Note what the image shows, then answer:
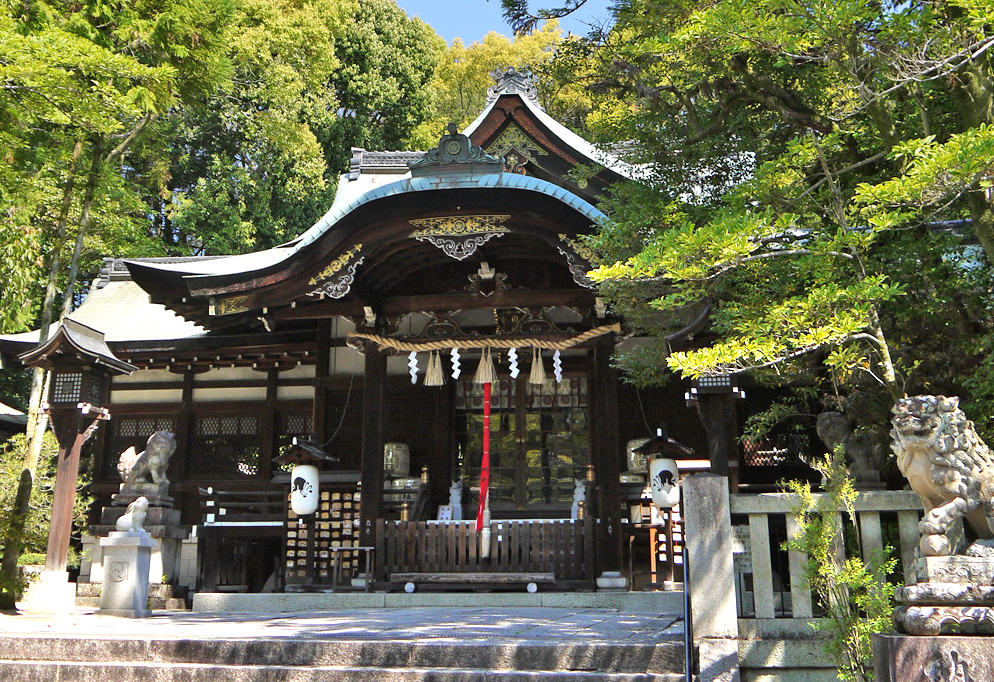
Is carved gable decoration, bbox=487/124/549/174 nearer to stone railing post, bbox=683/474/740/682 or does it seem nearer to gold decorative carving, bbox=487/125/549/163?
gold decorative carving, bbox=487/125/549/163

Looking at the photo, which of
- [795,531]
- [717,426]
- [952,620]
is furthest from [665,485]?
[952,620]

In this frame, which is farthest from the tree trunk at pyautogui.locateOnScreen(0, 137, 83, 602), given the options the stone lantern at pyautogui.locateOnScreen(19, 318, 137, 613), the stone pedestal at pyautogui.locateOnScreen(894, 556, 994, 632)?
the stone pedestal at pyautogui.locateOnScreen(894, 556, 994, 632)

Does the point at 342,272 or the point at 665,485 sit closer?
the point at 665,485

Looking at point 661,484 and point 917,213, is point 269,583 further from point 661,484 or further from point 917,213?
point 917,213

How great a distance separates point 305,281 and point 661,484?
15.5 feet

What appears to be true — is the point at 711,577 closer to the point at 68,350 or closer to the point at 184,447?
the point at 68,350

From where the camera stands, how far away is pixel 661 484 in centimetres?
961

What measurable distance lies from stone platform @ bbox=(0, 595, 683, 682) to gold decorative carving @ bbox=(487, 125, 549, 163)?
8.69m

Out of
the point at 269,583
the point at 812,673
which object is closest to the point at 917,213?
the point at 812,673

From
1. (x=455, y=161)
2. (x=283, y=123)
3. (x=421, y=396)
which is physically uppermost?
(x=283, y=123)

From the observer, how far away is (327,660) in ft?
18.0

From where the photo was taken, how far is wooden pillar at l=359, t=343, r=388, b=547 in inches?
408

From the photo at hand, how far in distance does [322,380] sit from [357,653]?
23.4 feet

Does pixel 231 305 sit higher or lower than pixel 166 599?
higher
